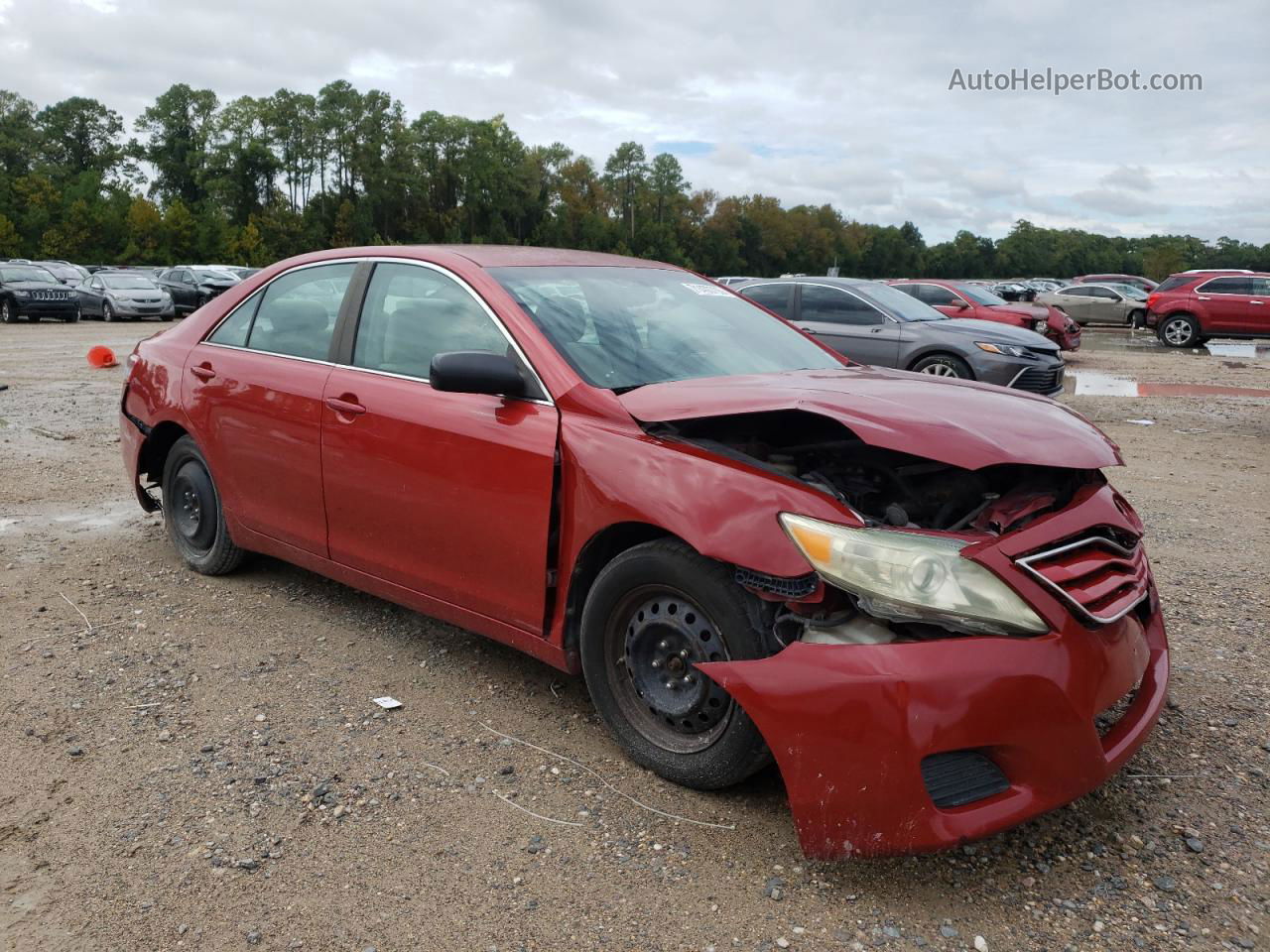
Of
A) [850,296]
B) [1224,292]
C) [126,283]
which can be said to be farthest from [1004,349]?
[126,283]

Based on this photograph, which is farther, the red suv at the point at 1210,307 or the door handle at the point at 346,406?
the red suv at the point at 1210,307

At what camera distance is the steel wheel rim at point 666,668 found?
9.29 feet

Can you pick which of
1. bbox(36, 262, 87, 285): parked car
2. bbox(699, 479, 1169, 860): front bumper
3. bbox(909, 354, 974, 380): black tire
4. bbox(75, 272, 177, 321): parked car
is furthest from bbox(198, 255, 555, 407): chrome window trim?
bbox(36, 262, 87, 285): parked car

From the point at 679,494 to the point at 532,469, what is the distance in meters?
0.60

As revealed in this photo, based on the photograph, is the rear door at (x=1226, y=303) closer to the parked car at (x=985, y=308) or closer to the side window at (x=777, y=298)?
the parked car at (x=985, y=308)

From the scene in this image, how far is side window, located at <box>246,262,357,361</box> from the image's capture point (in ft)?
13.7

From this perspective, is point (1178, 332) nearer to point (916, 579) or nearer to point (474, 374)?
point (474, 374)

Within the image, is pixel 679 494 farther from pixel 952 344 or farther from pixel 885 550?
pixel 952 344

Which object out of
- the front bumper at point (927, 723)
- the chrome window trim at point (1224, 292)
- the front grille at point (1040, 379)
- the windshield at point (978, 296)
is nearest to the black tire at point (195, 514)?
the front bumper at point (927, 723)

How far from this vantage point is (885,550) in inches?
99.1

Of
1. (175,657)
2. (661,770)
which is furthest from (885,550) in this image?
(175,657)

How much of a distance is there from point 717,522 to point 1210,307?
84.3ft

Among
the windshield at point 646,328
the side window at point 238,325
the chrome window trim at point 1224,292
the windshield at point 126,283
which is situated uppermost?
the windshield at point 646,328

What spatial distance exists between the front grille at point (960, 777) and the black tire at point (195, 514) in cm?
347
